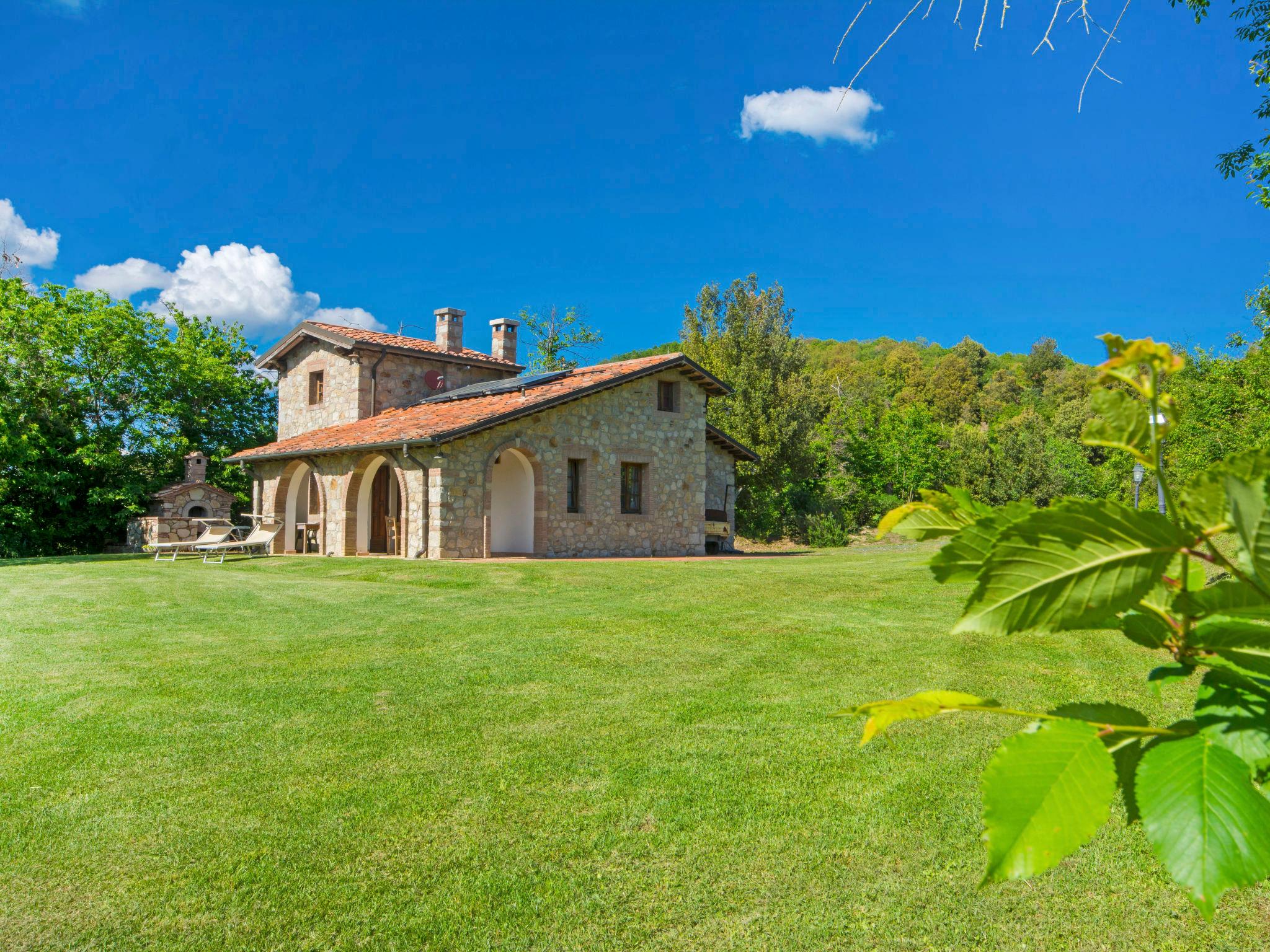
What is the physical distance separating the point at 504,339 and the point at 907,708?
2611 centimetres

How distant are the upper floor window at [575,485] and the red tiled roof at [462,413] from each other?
179 centimetres

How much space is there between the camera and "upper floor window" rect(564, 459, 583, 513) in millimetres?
19875

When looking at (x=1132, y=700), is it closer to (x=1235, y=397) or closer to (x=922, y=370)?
(x=1235, y=397)

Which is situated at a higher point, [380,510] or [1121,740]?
[380,510]

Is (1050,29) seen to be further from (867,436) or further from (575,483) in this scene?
(867,436)

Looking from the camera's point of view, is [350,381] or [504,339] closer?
[350,381]

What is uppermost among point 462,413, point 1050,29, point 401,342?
point 401,342

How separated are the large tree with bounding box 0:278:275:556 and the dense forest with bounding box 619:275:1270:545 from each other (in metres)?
17.1

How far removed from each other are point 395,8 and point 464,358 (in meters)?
9.58

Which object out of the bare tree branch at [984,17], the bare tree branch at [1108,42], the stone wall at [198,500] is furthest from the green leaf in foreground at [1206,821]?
the stone wall at [198,500]

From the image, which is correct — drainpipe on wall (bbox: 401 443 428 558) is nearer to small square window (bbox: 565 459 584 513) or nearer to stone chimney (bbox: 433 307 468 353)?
small square window (bbox: 565 459 584 513)

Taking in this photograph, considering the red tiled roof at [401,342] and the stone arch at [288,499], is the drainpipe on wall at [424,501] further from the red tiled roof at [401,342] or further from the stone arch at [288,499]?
the red tiled roof at [401,342]

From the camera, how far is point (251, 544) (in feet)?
62.4

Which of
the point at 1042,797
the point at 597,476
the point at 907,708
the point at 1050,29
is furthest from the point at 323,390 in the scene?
the point at 1042,797
